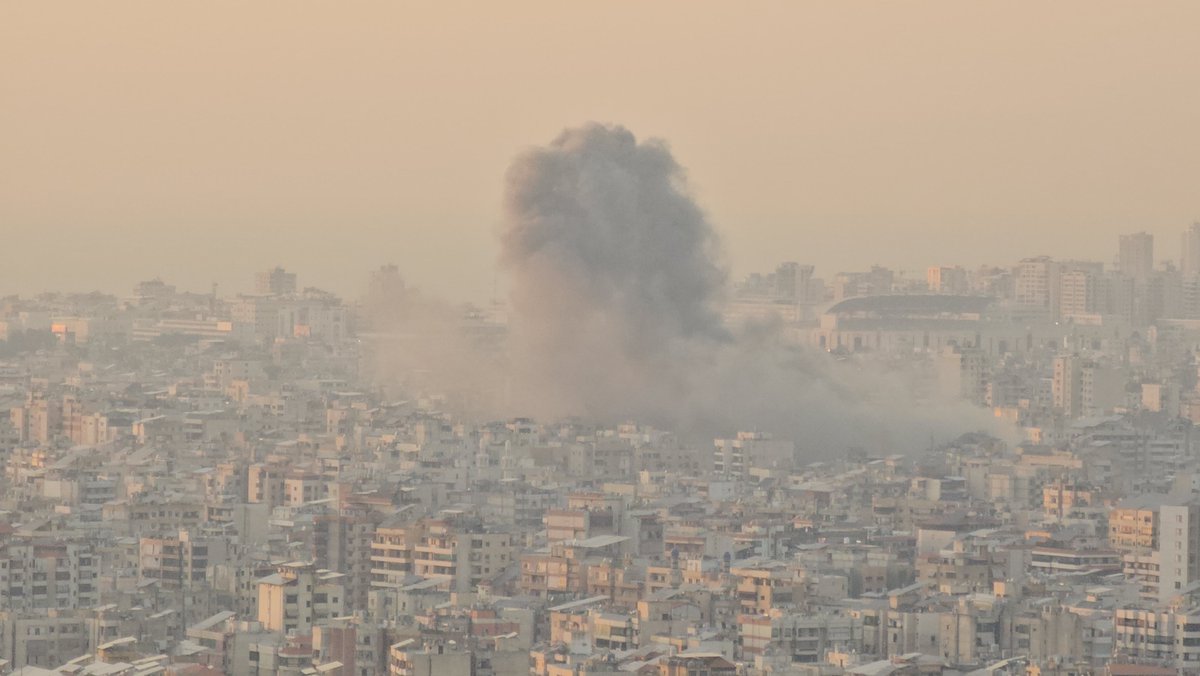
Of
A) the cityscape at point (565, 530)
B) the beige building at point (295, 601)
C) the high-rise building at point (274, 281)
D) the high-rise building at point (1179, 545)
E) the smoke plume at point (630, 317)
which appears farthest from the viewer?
the high-rise building at point (274, 281)

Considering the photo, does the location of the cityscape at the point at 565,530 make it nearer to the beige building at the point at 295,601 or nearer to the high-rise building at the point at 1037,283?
the beige building at the point at 295,601

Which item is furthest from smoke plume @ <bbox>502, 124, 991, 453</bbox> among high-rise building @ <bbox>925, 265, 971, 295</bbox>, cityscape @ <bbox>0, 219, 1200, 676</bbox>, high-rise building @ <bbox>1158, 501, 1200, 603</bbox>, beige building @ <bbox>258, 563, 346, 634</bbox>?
high-rise building @ <bbox>925, 265, 971, 295</bbox>

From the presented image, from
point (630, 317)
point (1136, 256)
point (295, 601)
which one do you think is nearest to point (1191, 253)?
point (1136, 256)

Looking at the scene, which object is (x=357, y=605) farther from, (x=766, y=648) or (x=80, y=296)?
(x=80, y=296)

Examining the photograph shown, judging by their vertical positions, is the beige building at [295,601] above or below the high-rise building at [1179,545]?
below

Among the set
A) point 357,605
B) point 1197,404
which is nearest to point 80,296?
point 1197,404

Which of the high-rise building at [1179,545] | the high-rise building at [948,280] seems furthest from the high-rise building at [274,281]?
the high-rise building at [1179,545]
